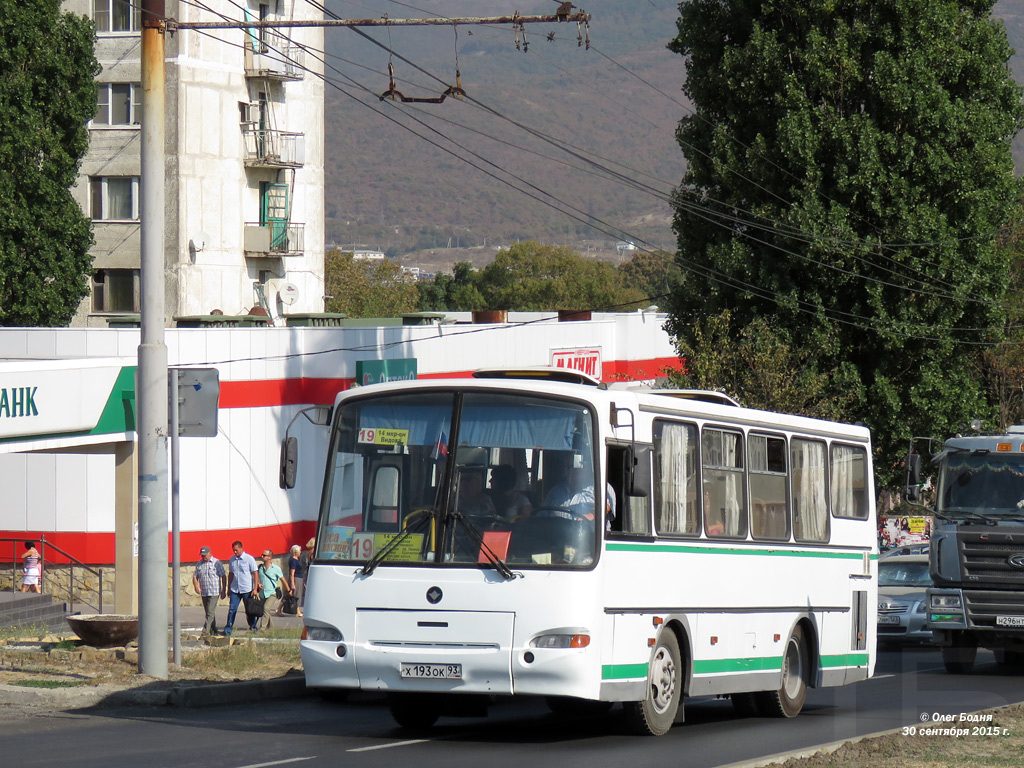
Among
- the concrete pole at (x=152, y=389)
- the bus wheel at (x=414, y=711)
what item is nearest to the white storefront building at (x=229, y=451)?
the concrete pole at (x=152, y=389)

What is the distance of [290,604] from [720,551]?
17819mm

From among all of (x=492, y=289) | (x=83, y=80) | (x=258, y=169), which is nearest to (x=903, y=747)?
(x=83, y=80)

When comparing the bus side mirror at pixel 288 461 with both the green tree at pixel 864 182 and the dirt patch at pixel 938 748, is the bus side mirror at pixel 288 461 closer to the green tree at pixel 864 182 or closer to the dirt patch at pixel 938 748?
the dirt patch at pixel 938 748

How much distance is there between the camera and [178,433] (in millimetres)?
15344

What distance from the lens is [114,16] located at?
4959 centimetres

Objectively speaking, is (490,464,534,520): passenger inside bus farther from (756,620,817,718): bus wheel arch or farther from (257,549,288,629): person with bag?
(257,549,288,629): person with bag

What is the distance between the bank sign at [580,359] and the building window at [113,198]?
56.1 ft

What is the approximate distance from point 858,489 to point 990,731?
4482 millimetres

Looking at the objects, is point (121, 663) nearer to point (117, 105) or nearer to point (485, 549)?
point (485, 549)

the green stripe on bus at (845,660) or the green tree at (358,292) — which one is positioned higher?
the green tree at (358,292)

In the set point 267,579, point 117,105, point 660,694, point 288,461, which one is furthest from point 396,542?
point 117,105

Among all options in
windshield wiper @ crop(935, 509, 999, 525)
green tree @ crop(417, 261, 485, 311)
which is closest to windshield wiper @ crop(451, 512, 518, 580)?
windshield wiper @ crop(935, 509, 999, 525)

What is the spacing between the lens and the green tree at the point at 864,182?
93.4 ft

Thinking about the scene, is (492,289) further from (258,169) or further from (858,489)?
(858,489)
